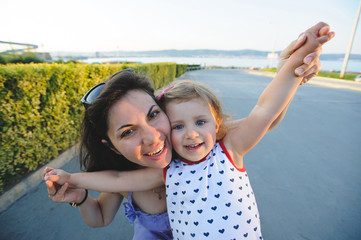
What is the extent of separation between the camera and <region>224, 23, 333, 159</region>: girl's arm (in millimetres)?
965

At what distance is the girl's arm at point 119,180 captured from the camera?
51.4 inches

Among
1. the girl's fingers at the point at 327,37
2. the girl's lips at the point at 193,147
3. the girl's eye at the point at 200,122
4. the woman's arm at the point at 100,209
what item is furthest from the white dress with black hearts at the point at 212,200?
the girl's fingers at the point at 327,37

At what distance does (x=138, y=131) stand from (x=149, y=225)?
0.75 meters

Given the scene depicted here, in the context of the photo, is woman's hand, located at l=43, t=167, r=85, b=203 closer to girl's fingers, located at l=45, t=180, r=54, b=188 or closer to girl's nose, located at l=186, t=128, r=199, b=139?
girl's fingers, located at l=45, t=180, r=54, b=188

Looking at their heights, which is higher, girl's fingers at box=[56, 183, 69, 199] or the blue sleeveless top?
girl's fingers at box=[56, 183, 69, 199]

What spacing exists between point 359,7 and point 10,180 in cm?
2343

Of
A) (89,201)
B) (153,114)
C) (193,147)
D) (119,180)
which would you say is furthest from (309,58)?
(89,201)

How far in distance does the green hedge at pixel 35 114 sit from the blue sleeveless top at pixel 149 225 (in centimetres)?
197

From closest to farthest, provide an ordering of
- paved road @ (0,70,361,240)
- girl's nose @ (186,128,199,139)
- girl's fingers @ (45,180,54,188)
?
girl's fingers @ (45,180,54,188) < girl's nose @ (186,128,199,139) < paved road @ (0,70,361,240)

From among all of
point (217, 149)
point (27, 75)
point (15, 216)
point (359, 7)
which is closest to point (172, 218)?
point (217, 149)

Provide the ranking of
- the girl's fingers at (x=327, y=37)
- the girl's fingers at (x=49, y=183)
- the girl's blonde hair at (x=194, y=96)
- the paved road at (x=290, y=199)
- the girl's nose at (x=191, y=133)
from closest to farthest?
the girl's fingers at (x=327, y=37), the girl's fingers at (x=49, y=183), the girl's nose at (x=191, y=133), the girl's blonde hair at (x=194, y=96), the paved road at (x=290, y=199)

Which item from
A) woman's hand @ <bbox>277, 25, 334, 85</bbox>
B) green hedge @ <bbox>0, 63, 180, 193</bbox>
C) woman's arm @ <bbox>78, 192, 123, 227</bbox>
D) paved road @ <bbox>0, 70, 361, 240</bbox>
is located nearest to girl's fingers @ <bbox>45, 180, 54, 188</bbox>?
woman's arm @ <bbox>78, 192, 123, 227</bbox>

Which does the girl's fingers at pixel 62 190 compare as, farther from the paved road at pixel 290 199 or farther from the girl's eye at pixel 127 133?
the paved road at pixel 290 199

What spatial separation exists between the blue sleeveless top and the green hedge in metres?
1.97
